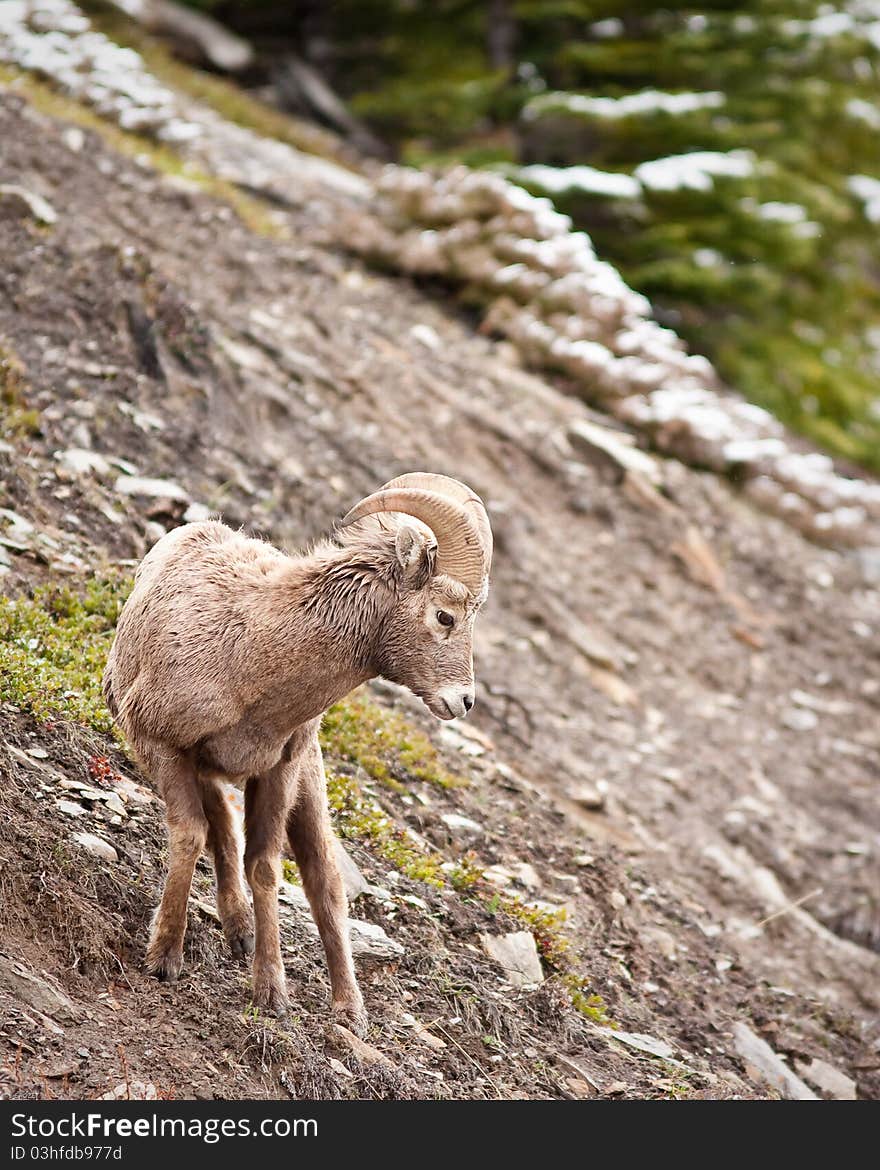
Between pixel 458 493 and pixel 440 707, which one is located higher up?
pixel 458 493

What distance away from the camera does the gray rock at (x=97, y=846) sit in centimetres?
548

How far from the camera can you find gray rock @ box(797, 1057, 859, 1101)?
7.39 meters

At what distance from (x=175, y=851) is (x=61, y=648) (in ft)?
6.16

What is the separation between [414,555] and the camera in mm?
5266

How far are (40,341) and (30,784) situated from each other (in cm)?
462

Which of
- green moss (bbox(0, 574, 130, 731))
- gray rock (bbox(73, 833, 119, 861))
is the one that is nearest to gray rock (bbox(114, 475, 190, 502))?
green moss (bbox(0, 574, 130, 731))

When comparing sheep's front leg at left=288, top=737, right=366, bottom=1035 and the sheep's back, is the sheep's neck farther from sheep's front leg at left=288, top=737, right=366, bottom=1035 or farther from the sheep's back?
sheep's front leg at left=288, top=737, right=366, bottom=1035

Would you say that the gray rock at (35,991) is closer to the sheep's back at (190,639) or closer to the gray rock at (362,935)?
the sheep's back at (190,639)

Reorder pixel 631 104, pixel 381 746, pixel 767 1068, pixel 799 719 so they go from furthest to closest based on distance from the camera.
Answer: pixel 631 104 → pixel 799 719 → pixel 381 746 → pixel 767 1068

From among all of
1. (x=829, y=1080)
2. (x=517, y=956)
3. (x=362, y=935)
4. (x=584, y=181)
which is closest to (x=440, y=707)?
(x=362, y=935)

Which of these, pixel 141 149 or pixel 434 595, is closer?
pixel 434 595

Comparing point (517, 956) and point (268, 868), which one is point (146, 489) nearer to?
point (517, 956)

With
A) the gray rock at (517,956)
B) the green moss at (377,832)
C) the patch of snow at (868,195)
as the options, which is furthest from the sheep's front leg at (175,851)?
the patch of snow at (868,195)

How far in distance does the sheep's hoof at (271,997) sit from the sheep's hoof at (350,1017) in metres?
0.27
